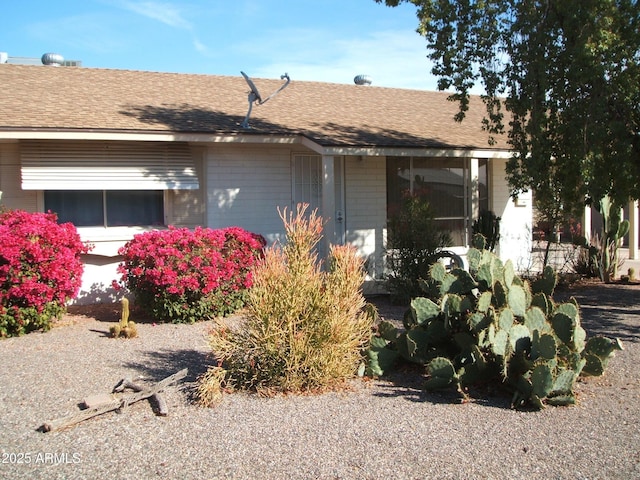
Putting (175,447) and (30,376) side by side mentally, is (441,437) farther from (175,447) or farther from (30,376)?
(30,376)

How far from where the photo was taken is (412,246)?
11.0 m

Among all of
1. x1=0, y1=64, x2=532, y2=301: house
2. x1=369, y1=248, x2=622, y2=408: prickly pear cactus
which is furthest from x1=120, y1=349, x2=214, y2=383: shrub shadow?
x1=0, y1=64, x2=532, y2=301: house

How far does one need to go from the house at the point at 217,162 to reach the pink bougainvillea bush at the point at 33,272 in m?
1.83

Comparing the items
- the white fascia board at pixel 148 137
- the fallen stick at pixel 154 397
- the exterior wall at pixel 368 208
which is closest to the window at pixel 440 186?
the exterior wall at pixel 368 208

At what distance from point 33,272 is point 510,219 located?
999cm

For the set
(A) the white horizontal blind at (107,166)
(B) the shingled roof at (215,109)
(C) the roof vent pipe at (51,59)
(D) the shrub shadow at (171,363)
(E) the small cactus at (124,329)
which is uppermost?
(C) the roof vent pipe at (51,59)

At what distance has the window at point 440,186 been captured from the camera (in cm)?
1303

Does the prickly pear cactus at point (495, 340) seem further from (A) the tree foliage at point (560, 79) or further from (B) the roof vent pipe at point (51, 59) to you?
(B) the roof vent pipe at point (51, 59)

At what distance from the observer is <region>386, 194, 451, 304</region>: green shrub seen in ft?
35.8

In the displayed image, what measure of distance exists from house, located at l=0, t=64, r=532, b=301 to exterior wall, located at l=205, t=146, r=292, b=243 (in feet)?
0.06

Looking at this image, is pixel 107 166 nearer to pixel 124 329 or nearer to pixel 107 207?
pixel 107 207

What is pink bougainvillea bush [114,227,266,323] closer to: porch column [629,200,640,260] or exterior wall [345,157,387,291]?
exterior wall [345,157,387,291]

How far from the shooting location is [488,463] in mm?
4691

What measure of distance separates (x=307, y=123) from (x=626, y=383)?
7896 millimetres
